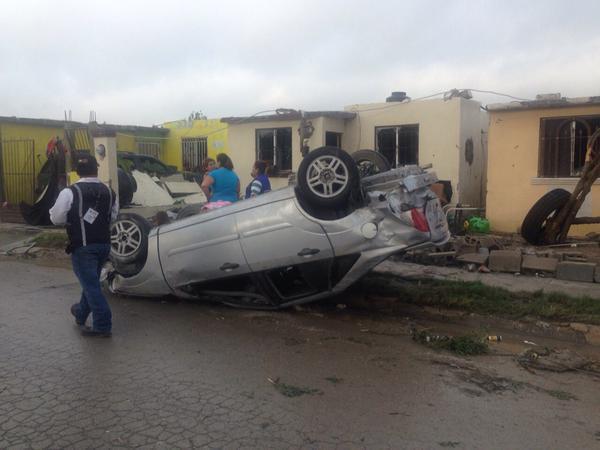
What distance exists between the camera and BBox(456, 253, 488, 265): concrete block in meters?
8.13

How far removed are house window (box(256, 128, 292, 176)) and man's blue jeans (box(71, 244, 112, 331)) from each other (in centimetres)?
1050

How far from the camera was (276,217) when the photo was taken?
5.87 m

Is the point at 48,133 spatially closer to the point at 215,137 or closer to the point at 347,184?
the point at 215,137

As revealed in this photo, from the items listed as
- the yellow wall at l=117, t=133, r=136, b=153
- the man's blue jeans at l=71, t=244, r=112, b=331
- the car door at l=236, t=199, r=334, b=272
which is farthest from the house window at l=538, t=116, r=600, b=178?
the yellow wall at l=117, t=133, r=136, b=153

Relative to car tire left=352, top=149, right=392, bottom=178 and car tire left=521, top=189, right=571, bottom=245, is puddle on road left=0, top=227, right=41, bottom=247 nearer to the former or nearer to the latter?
car tire left=352, top=149, right=392, bottom=178

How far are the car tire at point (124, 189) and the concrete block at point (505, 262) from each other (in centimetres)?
917

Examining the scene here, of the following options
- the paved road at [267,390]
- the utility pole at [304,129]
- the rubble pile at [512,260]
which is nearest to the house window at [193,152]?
the utility pole at [304,129]

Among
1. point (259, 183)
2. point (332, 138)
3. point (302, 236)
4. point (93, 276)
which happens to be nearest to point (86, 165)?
point (93, 276)

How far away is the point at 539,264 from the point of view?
308 inches

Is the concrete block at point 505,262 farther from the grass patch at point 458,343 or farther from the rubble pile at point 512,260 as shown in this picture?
the grass patch at point 458,343

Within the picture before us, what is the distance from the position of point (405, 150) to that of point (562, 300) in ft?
Result: 31.0

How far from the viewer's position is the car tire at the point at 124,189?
14086 millimetres

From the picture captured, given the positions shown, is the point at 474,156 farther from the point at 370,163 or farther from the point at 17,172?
the point at 17,172

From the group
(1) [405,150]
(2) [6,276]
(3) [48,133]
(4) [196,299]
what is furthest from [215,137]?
(4) [196,299]
